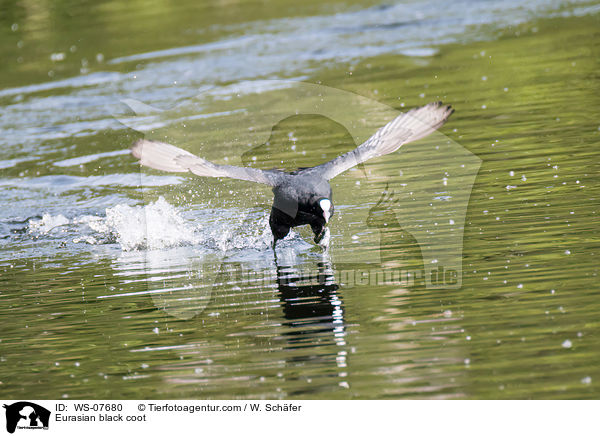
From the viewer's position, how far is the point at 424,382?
17.3 ft

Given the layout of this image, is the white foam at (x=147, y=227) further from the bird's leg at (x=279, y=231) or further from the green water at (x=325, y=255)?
the bird's leg at (x=279, y=231)

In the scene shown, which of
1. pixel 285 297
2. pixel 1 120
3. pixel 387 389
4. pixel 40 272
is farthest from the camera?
pixel 1 120

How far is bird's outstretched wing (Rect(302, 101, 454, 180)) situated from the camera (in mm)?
8055

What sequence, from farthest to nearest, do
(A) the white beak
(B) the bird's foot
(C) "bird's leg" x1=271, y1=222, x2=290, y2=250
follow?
(C) "bird's leg" x1=271, y1=222, x2=290, y2=250 → (B) the bird's foot → (A) the white beak

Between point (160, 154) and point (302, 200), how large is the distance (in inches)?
53.5

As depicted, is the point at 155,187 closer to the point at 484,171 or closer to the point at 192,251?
the point at 192,251

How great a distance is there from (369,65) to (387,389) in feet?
39.0

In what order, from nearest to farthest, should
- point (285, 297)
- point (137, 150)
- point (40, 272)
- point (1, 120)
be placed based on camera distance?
point (285, 297), point (137, 150), point (40, 272), point (1, 120)

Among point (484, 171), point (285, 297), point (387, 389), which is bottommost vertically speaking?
point (387, 389)

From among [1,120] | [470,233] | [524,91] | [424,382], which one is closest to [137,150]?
[470,233]

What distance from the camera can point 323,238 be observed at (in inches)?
311
